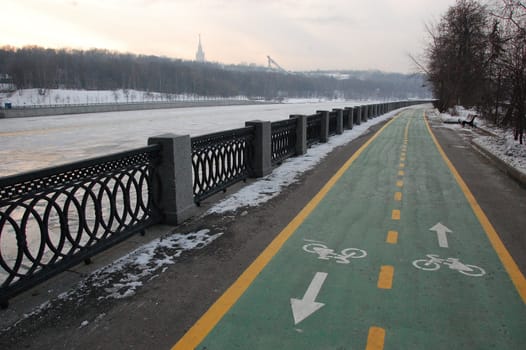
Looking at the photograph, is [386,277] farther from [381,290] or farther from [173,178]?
[173,178]

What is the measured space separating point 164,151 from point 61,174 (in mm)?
1848

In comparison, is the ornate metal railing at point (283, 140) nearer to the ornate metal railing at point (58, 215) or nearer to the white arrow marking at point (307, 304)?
the ornate metal railing at point (58, 215)

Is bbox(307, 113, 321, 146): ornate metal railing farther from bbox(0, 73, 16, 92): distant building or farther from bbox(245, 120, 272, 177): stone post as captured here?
bbox(0, 73, 16, 92): distant building

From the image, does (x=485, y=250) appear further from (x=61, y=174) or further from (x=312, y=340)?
(x=61, y=174)

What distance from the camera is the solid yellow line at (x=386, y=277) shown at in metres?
4.27

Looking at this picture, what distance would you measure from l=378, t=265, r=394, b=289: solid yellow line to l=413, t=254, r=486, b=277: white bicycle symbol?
A: 35cm

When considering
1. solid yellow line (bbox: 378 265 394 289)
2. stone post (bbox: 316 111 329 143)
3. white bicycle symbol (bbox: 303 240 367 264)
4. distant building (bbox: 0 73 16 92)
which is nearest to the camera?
solid yellow line (bbox: 378 265 394 289)

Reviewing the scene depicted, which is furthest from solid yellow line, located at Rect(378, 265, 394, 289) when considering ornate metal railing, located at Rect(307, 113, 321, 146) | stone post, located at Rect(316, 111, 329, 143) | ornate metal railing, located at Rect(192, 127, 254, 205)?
stone post, located at Rect(316, 111, 329, 143)

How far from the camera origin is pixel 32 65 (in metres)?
154

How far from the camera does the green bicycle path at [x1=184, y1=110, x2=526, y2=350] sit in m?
3.39

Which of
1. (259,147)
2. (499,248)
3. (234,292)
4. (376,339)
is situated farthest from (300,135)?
(376,339)

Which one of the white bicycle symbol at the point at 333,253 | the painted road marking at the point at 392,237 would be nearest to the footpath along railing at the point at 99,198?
the white bicycle symbol at the point at 333,253

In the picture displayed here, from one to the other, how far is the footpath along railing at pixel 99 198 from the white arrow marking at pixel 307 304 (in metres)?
2.43

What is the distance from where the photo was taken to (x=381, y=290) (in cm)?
417
